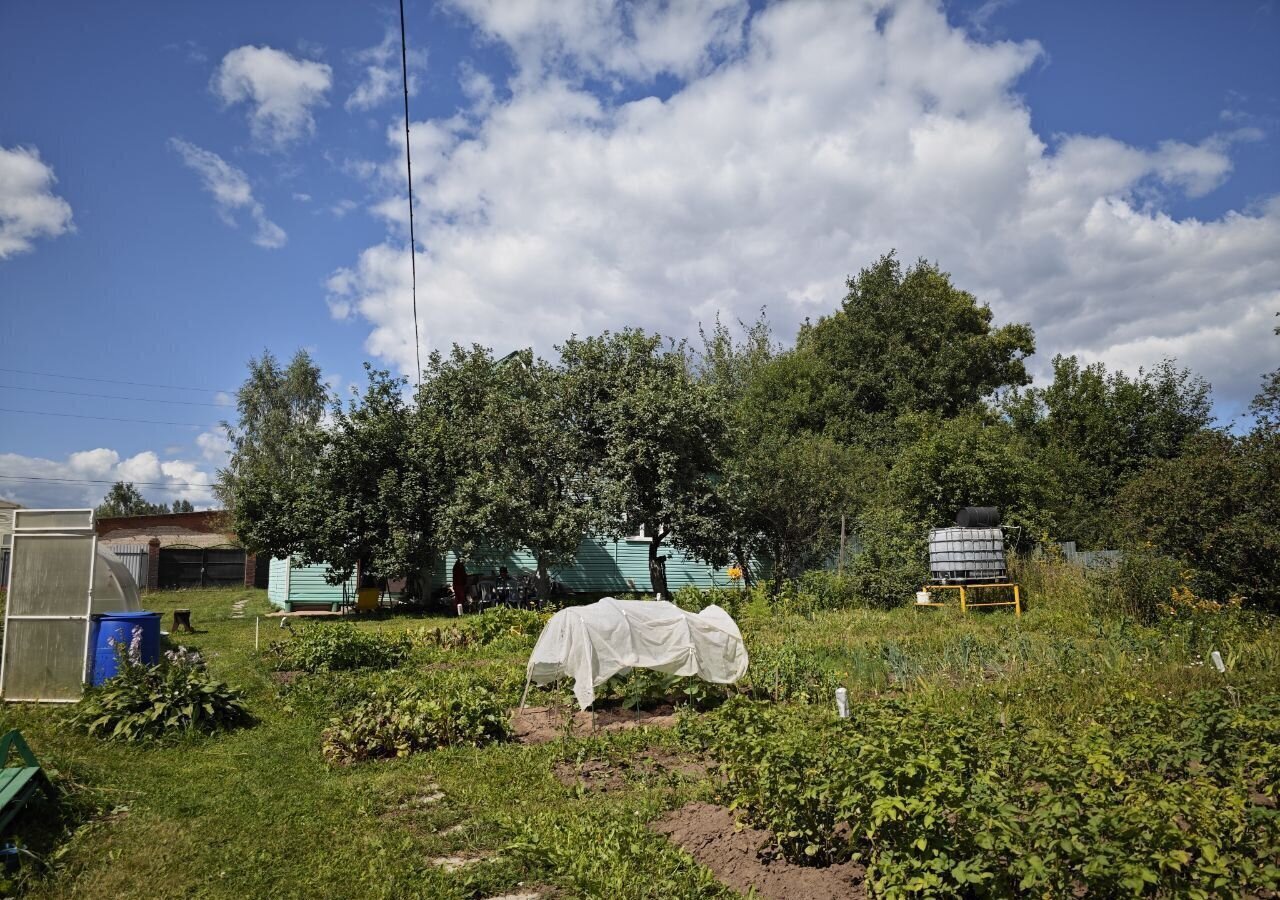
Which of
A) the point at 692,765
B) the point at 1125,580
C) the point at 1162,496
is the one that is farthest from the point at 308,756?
the point at 1162,496

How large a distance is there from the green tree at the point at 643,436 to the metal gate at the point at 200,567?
18.4 metres

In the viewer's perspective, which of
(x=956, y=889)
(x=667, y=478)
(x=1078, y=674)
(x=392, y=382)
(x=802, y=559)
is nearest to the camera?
(x=956, y=889)

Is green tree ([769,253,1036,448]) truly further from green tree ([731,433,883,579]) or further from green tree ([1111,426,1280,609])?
green tree ([1111,426,1280,609])

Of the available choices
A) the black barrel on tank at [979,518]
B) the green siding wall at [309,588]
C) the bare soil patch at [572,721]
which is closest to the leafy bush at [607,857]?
the bare soil patch at [572,721]

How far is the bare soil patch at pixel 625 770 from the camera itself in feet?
22.1

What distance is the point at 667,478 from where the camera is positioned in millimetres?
20719

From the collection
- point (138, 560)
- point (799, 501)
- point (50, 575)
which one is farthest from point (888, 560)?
point (138, 560)

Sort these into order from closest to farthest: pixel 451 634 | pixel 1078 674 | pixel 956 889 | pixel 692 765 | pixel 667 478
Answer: pixel 956 889
pixel 692 765
pixel 1078 674
pixel 451 634
pixel 667 478

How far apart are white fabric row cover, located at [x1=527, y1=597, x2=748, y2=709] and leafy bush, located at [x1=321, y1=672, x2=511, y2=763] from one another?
919 mm

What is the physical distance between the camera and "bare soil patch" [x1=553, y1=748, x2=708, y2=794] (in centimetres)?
675

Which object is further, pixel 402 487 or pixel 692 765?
pixel 402 487

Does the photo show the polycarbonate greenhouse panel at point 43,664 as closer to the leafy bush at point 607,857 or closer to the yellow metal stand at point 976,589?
the leafy bush at point 607,857

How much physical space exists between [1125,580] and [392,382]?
17.6 m

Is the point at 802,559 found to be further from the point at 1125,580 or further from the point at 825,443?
the point at 1125,580
